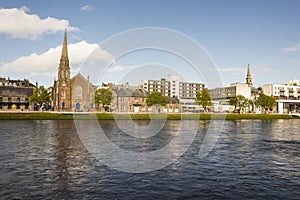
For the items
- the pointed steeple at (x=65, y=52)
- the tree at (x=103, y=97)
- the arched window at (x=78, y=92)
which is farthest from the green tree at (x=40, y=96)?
the tree at (x=103, y=97)

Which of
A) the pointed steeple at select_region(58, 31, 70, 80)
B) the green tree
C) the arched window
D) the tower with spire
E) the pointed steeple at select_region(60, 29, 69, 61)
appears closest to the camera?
the green tree

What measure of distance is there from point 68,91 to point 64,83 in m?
4.55

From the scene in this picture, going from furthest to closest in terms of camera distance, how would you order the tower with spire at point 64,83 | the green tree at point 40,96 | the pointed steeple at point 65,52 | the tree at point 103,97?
the pointed steeple at point 65,52 < the tower with spire at point 64,83 < the green tree at point 40,96 < the tree at point 103,97

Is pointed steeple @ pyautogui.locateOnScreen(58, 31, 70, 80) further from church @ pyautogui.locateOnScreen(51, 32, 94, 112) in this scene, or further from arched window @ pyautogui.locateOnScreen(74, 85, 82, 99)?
arched window @ pyautogui.locateOnScreen(74, 85, 82, 99)

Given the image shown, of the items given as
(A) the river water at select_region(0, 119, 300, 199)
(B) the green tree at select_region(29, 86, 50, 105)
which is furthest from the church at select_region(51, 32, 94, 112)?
(A) the river water at select_region(0, 119, 300, 199)

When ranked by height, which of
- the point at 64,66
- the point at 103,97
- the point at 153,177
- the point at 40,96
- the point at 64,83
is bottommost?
the point at 153,177

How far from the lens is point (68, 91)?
136875mm

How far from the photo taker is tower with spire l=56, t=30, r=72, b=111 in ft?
443

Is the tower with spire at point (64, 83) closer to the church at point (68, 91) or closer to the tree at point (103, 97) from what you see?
the church at point (68, 91)

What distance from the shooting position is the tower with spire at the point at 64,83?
443 feet

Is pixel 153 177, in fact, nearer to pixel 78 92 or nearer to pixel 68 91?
pixel 68 91

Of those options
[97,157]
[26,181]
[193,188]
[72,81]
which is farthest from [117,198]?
[72,81]

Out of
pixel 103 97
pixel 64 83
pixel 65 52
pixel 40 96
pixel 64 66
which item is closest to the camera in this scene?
pixel 103 97

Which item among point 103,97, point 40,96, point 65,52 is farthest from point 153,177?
point 65,52
